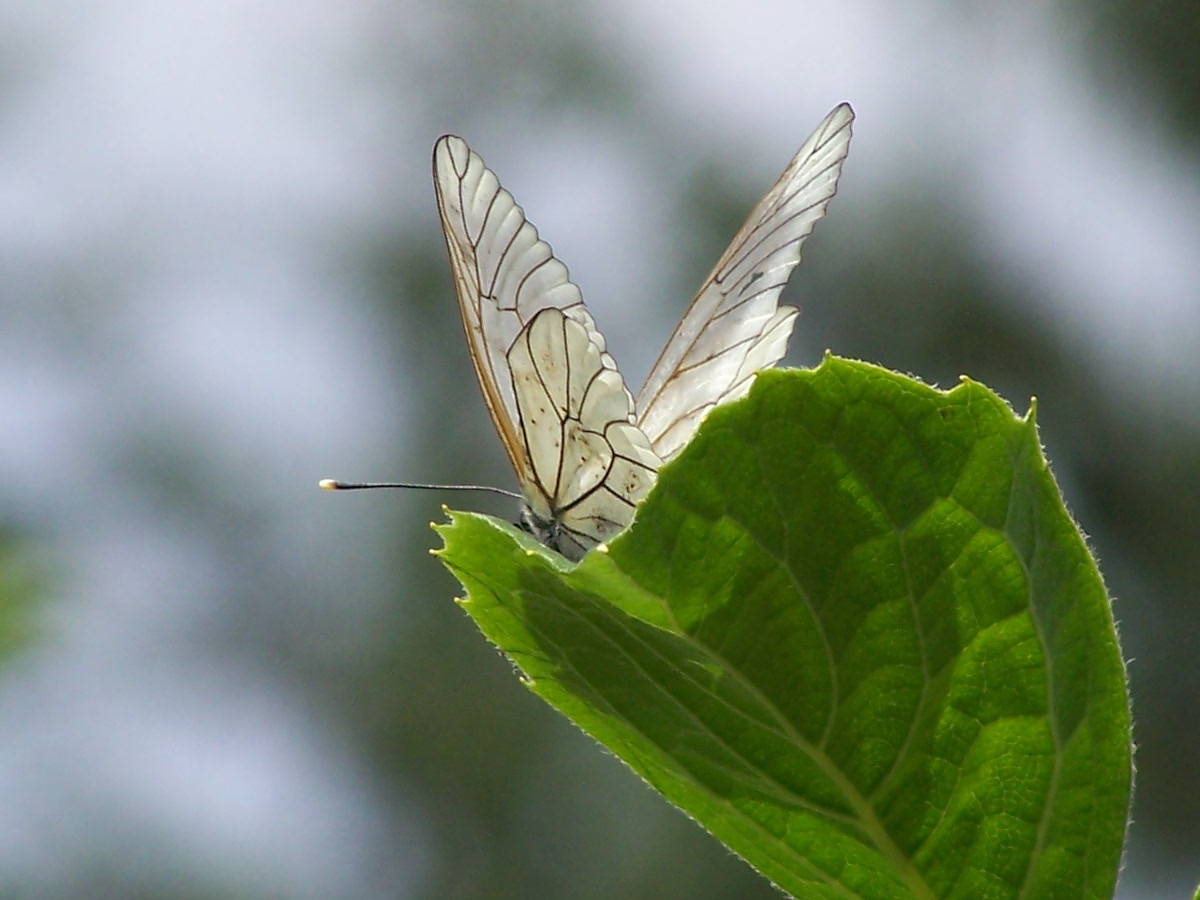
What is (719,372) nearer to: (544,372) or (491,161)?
(544,372)

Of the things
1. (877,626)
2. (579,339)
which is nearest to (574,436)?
(579,339)

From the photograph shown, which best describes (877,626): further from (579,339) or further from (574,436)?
(574,436)

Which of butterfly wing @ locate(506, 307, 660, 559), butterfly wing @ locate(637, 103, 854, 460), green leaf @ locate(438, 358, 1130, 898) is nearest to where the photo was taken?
green leaf @ locate(438, 358, 1130, 898)

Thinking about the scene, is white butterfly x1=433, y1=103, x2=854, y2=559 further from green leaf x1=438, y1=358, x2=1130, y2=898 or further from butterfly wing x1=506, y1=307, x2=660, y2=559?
green leaf x1=438, y1=358, x2=1130, y2=898

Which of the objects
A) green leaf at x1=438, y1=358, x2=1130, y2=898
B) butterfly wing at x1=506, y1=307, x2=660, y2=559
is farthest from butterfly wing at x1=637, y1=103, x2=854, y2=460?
green leaf at x1=438, y1=358, x2=1130, y2=898

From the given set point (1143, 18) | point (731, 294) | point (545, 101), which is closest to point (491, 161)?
point (545, 101)

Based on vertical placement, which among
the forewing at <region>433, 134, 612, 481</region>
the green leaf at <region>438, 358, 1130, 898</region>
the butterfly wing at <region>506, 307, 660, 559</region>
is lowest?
the green leaf at <region>438, 358, 1130, 898</region>

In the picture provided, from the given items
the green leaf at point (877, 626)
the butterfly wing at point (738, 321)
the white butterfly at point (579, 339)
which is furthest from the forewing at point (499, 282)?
the green leaf at point (877, 626)
